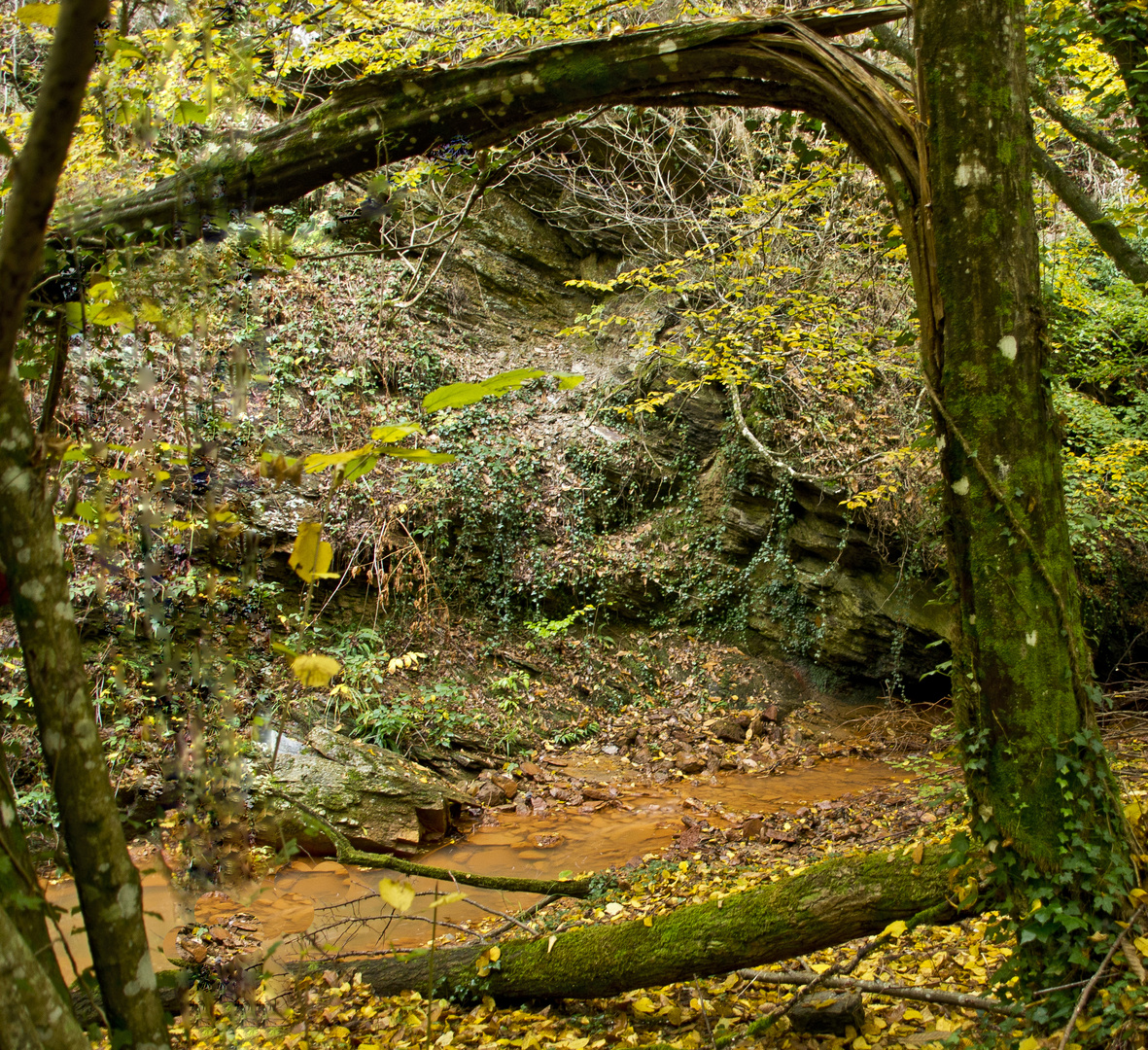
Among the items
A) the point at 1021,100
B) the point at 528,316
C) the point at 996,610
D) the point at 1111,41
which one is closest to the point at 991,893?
the point at 996,610

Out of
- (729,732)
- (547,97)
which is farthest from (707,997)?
(729,732)

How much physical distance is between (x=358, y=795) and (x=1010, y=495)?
18.8 feet

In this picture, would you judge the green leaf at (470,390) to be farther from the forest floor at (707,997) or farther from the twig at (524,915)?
the twig at (524,915)

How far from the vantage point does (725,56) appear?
6.68 feet

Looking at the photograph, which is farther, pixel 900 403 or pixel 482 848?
pixel 900 403

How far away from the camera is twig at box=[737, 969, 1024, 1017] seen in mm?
2074

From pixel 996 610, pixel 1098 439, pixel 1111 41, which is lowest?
pixel 996 610

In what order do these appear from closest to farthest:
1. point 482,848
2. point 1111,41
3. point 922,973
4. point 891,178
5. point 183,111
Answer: point 183,111 → point 891,178 → point 922,973 → point 1111,41 → point 482,848

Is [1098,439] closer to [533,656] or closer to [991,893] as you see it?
[533,656]

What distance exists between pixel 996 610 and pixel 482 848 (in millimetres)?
5267

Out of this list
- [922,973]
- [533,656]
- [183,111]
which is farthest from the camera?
[533,656]

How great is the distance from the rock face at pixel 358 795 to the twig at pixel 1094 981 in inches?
204

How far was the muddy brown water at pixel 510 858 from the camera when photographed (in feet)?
14.5

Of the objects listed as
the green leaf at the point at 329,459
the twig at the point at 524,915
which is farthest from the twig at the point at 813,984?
the green leaf at the point at 329,459
